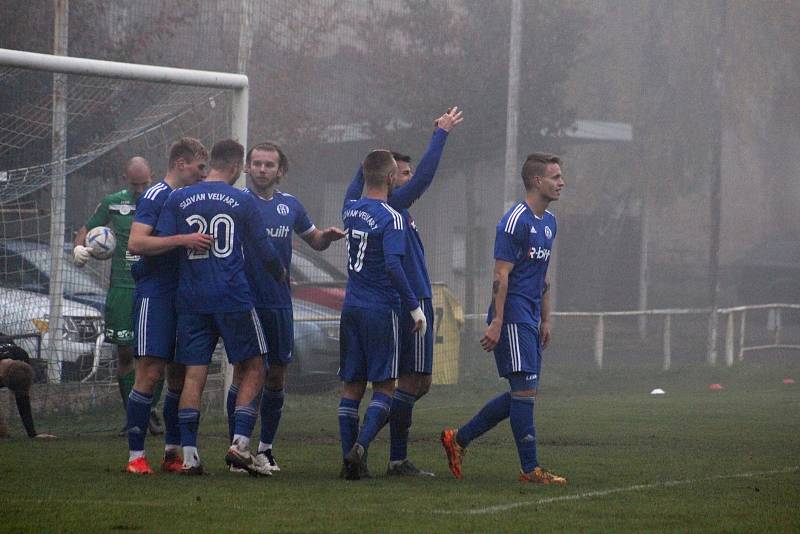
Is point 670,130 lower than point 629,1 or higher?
lower

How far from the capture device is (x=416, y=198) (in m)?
8.30

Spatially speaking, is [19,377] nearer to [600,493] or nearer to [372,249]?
[372,249]

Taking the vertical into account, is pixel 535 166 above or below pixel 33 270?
above

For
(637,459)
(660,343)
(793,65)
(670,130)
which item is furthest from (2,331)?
(793,65)

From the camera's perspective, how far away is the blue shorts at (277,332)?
844 centimetres

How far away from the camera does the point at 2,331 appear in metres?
11.5

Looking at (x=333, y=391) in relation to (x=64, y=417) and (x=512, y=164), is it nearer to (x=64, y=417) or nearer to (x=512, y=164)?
(x=64, y=417)

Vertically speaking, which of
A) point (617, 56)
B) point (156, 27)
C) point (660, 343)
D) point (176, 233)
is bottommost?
point (660, 343)

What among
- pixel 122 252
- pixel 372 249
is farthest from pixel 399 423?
pixel 122 252

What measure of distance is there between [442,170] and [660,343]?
7.91 metres

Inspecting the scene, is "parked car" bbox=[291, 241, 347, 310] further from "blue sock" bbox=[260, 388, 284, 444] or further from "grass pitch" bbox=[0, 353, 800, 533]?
"blue sock" bbox=[260, 388, 284, 444]

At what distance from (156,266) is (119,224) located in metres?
2.56

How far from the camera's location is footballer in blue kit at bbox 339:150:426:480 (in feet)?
25.7

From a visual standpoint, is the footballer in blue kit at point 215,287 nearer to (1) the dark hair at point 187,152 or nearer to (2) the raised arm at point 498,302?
(1) the dark hair at point 187,152
